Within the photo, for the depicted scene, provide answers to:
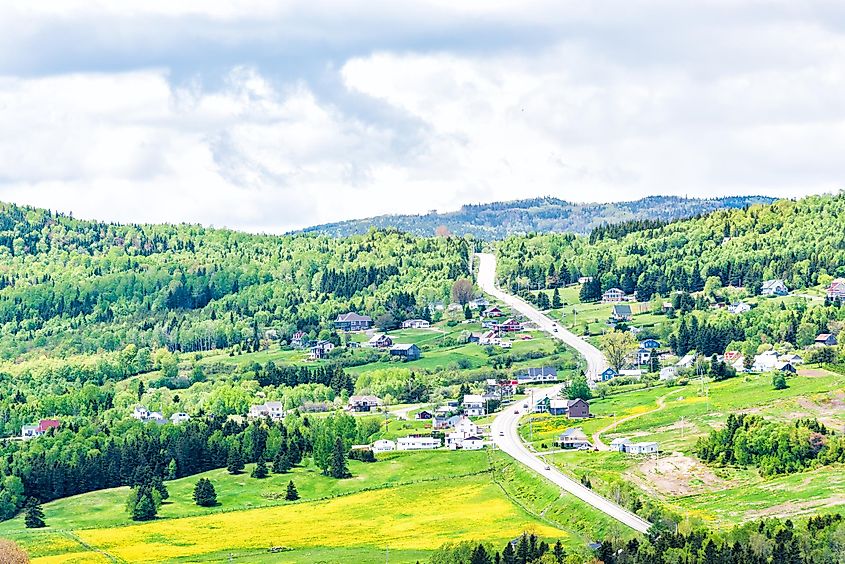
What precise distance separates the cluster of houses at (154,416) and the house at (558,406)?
1573 inches

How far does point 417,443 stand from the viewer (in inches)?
6220

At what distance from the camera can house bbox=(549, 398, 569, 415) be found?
167250mm

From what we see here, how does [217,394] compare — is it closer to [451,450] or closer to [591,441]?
[451,450]

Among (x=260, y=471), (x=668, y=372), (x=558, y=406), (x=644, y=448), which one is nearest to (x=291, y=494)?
(x=260, y=471)

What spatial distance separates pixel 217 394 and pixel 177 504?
162 feet

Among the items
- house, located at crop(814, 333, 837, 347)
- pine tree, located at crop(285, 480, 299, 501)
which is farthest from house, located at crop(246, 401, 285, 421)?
house, located at crop(814, 333, 837, 347)

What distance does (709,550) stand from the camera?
10000 cm

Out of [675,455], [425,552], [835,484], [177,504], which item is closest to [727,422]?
[675,455]

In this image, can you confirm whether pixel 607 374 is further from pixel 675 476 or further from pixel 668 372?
pixel 675 476

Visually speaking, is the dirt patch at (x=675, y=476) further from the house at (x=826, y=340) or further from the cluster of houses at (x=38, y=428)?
the cluster of houses at (x=38, y=428)

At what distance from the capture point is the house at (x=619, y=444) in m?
142

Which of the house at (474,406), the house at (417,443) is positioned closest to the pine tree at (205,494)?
the house at (417,443)

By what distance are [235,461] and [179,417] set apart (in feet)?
97.4

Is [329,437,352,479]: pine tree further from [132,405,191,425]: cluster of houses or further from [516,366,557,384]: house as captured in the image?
[516,366,557,384]: house
